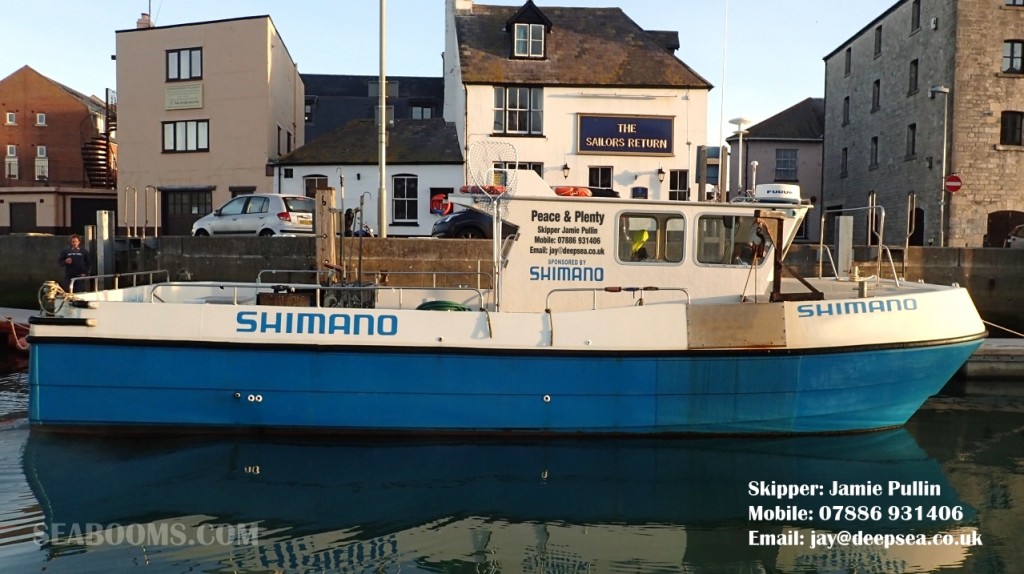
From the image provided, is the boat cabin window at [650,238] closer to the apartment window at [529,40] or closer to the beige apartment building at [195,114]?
the apartment window at [529,40]

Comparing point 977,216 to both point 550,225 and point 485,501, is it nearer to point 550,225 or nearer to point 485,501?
point 550,225

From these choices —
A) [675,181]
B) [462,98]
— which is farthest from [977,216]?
[462,98]

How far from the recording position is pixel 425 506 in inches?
245

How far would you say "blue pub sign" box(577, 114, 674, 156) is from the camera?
19.8 meters

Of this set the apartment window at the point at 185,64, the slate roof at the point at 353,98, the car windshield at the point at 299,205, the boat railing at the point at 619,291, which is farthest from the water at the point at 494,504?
the slate roof at the point at 353,98

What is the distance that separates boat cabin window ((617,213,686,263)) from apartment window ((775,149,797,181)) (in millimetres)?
26515

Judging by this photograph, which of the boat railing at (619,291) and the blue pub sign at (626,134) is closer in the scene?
the boat railing at (619,291)

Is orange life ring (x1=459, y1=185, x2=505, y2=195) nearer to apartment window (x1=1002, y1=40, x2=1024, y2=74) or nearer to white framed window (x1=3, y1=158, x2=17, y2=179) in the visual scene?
apartment window (x1=1002, y1=40, x2=1024, y2=74)

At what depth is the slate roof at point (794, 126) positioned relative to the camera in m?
31.9

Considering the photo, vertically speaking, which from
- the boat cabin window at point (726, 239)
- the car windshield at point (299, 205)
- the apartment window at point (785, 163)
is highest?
the apartment window at point (785, 163)

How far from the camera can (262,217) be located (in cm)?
1544

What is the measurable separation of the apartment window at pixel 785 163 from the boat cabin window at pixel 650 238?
2652cm

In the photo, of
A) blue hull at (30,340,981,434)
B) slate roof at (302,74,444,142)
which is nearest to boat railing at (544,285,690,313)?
blue hull at (30,340,981,434)

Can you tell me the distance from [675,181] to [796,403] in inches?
523
